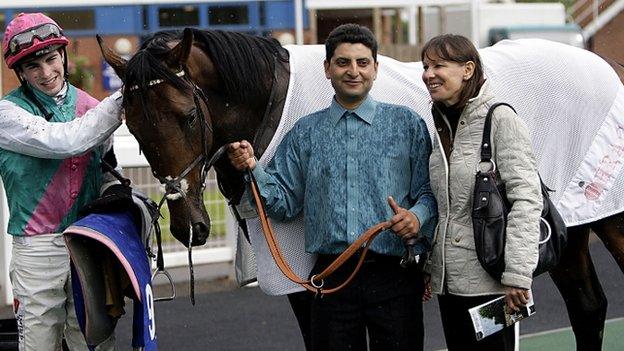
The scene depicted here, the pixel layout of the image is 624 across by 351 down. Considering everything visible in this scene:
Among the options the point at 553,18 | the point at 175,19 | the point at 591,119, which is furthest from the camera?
the point at 553,18

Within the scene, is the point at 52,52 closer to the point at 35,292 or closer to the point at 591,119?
the point at 35,292

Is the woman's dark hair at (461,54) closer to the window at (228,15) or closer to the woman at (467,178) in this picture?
the woman at (467,178)

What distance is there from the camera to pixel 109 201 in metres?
3.73

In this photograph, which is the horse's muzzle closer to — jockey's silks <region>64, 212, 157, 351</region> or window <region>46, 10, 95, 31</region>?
jockey's silks <region>64, 212, 157, 351</region>

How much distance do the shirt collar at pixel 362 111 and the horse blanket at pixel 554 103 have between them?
282 millimetres

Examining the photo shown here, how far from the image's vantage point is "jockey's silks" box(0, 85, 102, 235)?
379 centimetres

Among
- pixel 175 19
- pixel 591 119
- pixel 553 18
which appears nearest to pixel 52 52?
pixel 591 119

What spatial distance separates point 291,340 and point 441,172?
291 centimetres

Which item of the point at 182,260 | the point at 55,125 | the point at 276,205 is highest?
the point at 55,125

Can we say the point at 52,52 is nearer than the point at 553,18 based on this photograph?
Yes

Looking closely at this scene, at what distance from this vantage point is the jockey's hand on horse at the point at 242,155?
3.59 metres

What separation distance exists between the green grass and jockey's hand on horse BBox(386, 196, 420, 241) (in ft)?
8.31

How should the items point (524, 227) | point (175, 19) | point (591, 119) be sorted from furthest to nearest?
point (175, 19) → point (591, 119) → point (524, 227)

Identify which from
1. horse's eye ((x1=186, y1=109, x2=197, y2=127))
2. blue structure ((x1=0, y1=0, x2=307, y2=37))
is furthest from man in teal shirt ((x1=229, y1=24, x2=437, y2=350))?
blue structure ((x1=0, y1=0, x2=307, y2=37))
